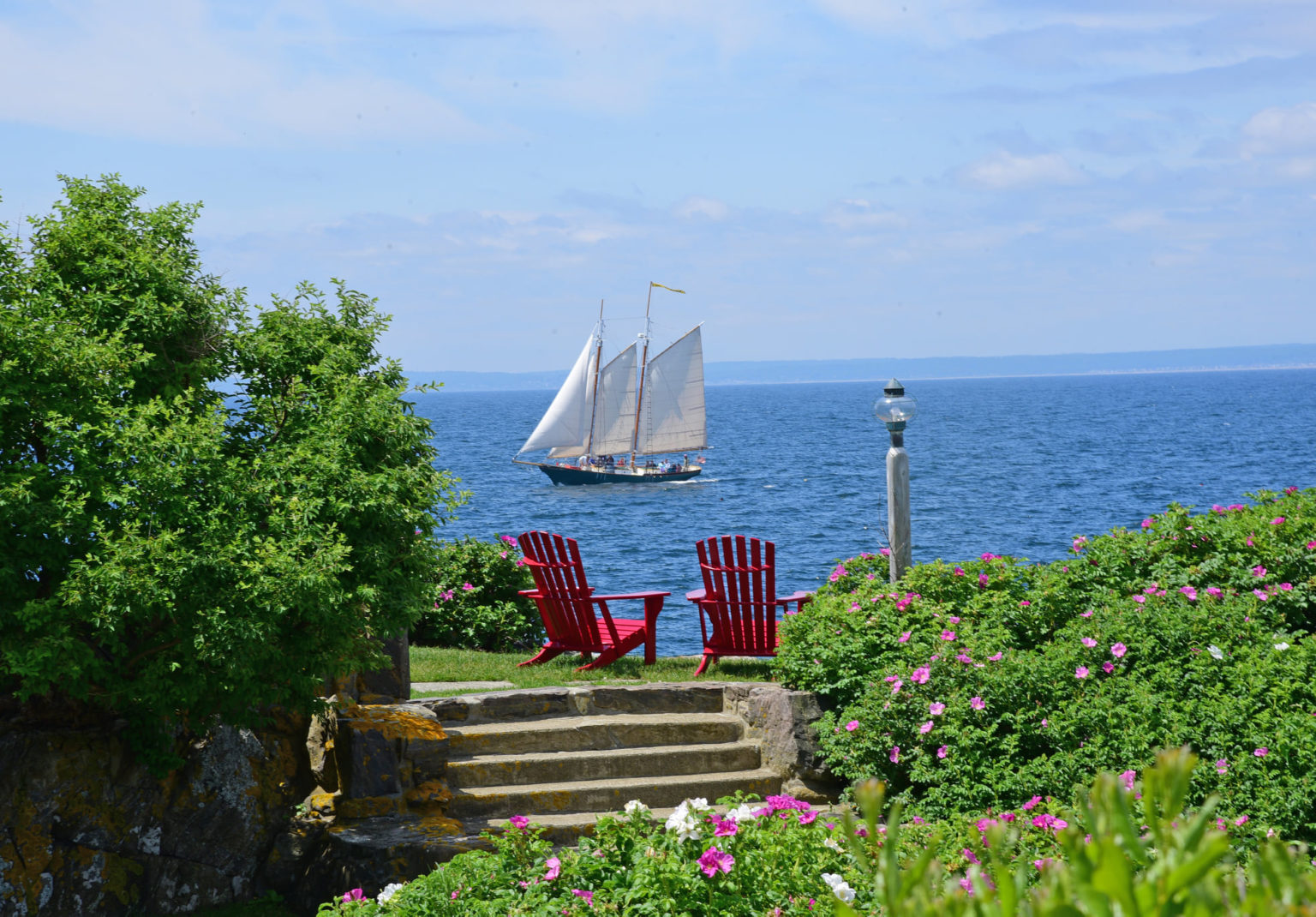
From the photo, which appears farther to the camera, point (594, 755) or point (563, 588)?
point (563, 588)

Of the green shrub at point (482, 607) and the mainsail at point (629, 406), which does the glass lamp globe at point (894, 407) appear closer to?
the green shrub at point (482, 607)

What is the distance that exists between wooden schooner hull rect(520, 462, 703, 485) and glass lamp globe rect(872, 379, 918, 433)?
4983cm

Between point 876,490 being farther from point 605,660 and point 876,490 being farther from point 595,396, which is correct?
point 605,660

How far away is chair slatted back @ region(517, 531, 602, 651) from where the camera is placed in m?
9.55

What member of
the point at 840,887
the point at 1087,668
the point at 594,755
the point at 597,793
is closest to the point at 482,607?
the point at 594,755

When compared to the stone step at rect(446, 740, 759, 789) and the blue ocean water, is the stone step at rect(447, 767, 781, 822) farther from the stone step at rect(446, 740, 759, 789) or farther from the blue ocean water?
the blue ocean water

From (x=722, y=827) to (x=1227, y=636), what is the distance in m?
3.50

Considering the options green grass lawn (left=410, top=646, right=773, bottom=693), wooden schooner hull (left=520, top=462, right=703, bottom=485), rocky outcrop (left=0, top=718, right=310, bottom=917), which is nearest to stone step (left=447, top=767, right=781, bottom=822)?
rocky outcrop (left=0, top=718, right=310, bottom=917)

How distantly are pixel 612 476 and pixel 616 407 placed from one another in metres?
4.07

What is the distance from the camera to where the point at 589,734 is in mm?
7418

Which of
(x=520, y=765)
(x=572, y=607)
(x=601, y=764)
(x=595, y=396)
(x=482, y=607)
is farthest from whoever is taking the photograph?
(x=595, y=396)

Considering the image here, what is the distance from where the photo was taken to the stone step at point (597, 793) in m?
6.75

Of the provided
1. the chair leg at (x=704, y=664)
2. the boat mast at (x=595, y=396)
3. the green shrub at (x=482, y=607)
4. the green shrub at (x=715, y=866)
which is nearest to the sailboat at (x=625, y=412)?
the boat mast at (x=595, y=396)

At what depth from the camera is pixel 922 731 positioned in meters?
6.11
